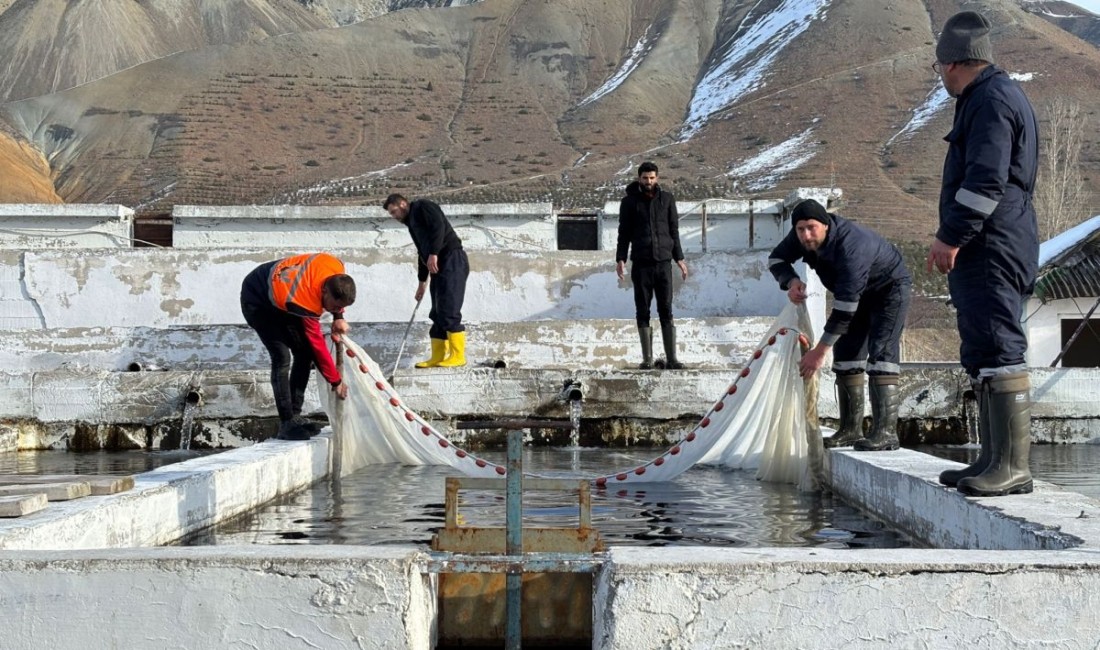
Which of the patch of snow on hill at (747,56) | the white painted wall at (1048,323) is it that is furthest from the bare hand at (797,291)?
the patch of snow on hill at (747,56)

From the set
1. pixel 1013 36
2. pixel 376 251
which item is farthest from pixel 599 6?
pixel 376 251

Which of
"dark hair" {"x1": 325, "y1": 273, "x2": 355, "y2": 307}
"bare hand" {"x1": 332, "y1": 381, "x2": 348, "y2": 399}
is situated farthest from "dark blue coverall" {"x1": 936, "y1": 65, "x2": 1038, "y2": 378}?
"bare hand" {"x1": 332, "y1": 381, "x2": 348, "y2": 399}

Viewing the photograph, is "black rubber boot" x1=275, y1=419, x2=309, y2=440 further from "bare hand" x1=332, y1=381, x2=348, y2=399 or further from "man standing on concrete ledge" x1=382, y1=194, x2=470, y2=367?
"man standing on concrete ledge" x1=382, y1=194, x2=470, y2=367

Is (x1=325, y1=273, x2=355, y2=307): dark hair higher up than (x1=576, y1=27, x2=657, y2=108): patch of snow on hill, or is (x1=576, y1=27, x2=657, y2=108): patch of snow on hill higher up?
(x1=576, y1=27, x2=657, y2=108): patch of snow on hill

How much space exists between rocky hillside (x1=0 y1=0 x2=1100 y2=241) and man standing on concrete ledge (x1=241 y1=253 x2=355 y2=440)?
65433 millimetres

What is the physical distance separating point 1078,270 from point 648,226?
818cm

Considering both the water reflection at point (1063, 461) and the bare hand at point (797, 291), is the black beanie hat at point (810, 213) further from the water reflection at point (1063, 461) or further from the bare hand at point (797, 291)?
the water reflection at point (1063, 461)

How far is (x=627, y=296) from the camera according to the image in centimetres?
1474

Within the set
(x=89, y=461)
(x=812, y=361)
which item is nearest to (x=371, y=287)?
(x=89, y=461)

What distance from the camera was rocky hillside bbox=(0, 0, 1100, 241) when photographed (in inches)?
3354

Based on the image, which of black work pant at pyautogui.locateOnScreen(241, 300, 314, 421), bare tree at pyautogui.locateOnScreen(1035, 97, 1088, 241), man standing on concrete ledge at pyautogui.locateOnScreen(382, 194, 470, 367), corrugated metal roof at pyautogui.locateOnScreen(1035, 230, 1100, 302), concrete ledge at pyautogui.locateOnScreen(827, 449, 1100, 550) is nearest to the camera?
concrete ledge at pyautogui.locateOnScreen(827, 449, 1100, 550)

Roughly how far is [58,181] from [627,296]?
84.0 meters

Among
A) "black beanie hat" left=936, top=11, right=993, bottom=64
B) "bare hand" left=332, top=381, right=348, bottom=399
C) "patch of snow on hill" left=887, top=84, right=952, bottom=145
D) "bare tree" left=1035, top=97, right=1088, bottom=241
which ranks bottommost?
"bare hand" left=332, top=381, right=348, bottom=399

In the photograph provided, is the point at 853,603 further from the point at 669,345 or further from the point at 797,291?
the point at 669,345
